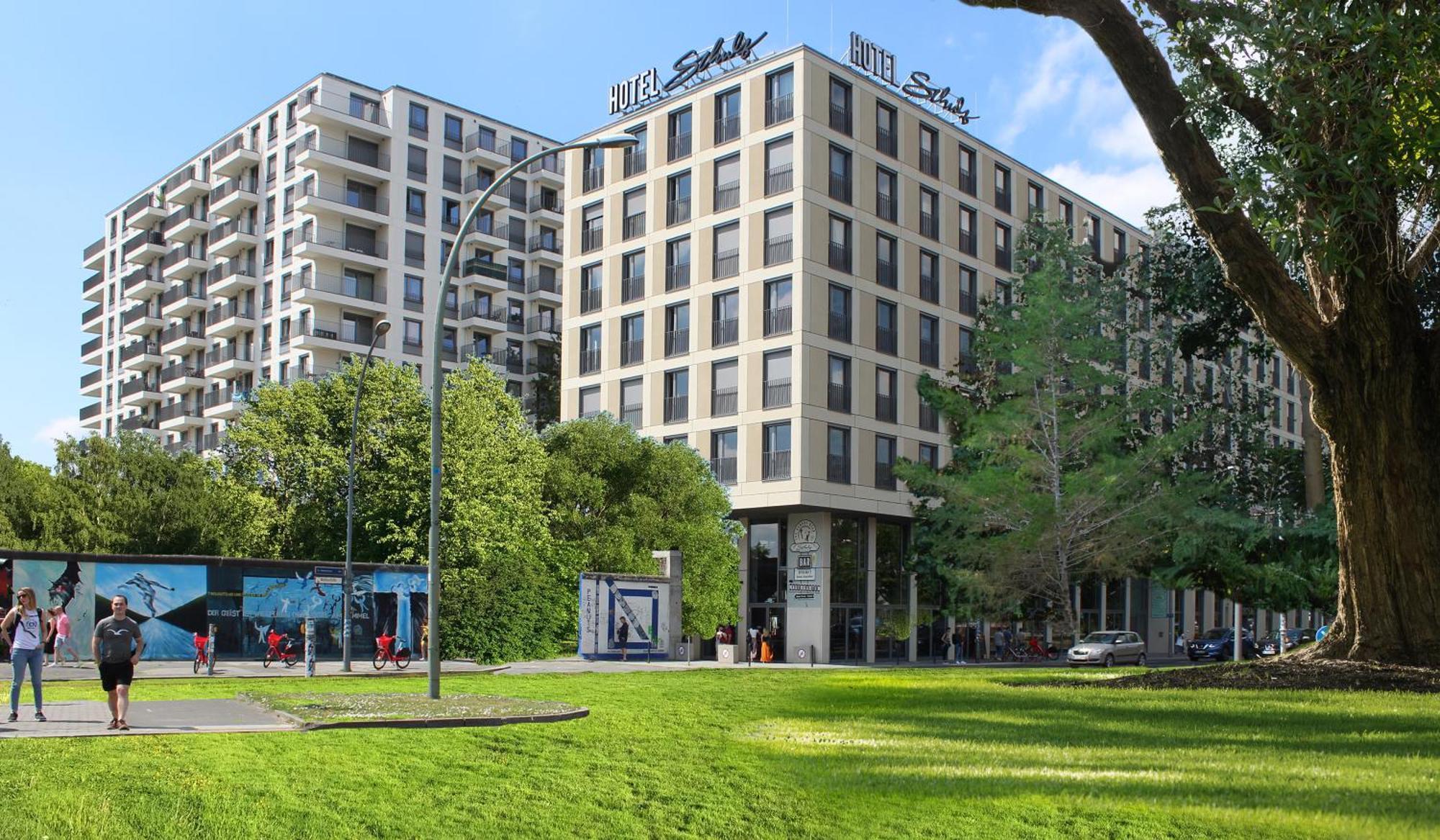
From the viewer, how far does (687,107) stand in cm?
5497

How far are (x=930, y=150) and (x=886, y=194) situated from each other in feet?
13.9

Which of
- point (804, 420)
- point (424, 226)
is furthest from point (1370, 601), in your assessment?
point (424, 226)

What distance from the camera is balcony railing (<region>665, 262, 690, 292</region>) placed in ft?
176

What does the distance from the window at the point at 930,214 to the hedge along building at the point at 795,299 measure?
120 millimetres

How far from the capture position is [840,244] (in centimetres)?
5144

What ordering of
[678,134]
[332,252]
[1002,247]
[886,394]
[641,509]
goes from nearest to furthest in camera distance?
[641,509] → [886,394] → [678,134] → [1002,247] → [332,252]

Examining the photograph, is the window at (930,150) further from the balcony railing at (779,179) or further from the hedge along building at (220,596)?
the hedge along building at (220,596)

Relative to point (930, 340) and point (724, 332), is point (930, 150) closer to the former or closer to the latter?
point (930, 340)

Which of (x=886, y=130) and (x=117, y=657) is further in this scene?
(x=886, y=130)

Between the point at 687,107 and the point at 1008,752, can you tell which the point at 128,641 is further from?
the point at 687,107

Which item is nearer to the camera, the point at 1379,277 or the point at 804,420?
the point at 1379,277

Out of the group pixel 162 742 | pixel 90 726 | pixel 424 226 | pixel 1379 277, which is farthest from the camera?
pixel 424 226

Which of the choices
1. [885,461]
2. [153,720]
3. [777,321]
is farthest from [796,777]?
[885,461]

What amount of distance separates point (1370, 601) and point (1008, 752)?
30.9ft
